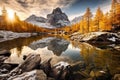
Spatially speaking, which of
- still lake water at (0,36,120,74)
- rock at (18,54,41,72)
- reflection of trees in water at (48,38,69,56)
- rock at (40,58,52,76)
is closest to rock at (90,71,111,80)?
still lake water at (0,36,120,74)

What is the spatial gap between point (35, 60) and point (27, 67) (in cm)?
128

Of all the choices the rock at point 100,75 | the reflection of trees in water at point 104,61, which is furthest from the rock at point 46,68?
the reflection of trees in water at point 104,61

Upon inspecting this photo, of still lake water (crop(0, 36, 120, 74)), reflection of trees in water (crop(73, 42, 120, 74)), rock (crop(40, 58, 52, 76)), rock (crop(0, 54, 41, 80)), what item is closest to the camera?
rock (crop(0, 54, 41, 80))

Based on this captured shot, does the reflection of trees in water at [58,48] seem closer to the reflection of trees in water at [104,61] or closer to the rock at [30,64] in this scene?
the reflection of trees in water at [104,61]

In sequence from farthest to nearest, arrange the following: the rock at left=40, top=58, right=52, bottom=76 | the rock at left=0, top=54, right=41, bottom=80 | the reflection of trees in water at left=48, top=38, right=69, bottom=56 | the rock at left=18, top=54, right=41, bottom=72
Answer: the reflection of trees in water at left=48, top=38, right=69, bottom=56 → the rock at left=40, top=58, right=52, bottom=76 → the rock at left=18, top=54, right=41, bottom=72 → the rock at left=0, top=54, right=41, bottom=80

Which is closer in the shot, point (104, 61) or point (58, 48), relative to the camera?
point (104, 61)

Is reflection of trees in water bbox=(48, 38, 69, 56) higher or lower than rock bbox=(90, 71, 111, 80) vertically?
lower

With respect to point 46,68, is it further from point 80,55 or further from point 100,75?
point 80,55

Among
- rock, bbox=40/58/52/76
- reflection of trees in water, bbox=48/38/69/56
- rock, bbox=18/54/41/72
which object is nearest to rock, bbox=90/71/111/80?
rock, bbox=40/58/52/76

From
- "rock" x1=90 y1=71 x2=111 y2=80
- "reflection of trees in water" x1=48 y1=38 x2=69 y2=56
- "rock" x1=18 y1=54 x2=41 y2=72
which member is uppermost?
"rock" x1=18 y1=54 x2=41 y2=72

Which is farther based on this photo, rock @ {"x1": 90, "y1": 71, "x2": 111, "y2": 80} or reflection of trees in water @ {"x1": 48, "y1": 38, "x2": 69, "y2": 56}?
reflection of trees in water @ {"x1": 48, "y1": 38, "x2": 69, "y2": 56}

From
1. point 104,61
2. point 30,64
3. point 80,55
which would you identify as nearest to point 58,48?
point 80,55

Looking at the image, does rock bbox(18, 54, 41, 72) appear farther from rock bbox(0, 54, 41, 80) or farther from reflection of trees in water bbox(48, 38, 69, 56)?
reflection of trees in water bbox(48, 38, 69, 56)

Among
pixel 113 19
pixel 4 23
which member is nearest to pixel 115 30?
pixel 113 19
